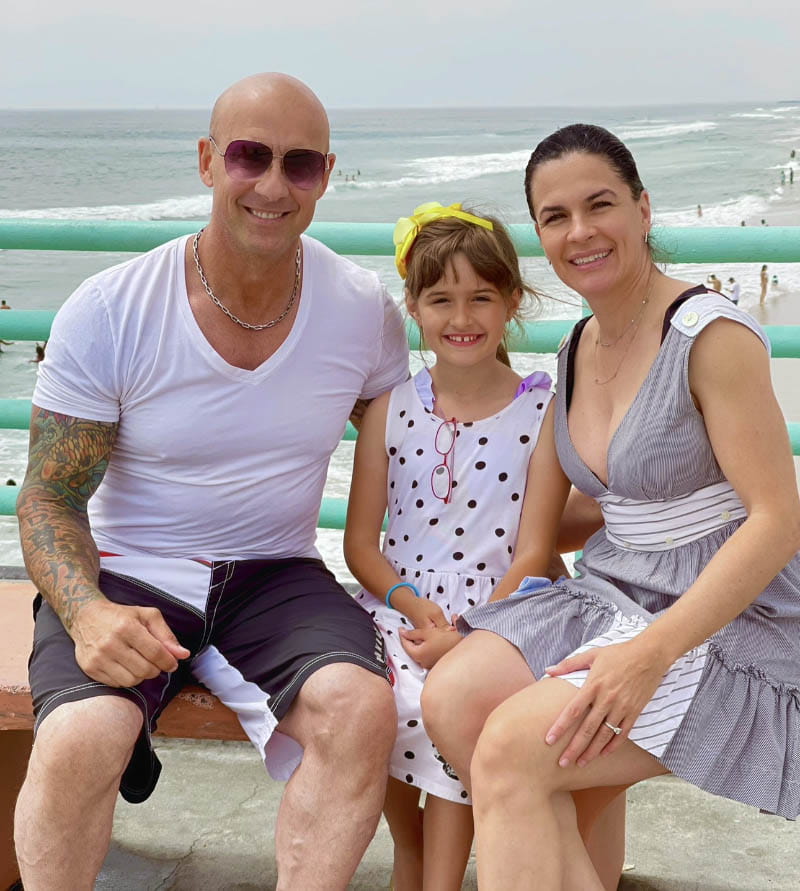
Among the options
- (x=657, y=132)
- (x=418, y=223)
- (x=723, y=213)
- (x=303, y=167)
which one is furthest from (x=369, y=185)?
(x=303, y=167)

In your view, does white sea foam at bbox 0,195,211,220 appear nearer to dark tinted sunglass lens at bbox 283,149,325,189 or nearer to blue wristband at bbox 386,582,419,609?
dark tinted sunglass lens at bbox 283,149,325,189

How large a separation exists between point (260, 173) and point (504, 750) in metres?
1.25

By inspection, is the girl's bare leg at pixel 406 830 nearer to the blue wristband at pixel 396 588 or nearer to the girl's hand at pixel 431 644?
the girl's hand at pixel 431 644

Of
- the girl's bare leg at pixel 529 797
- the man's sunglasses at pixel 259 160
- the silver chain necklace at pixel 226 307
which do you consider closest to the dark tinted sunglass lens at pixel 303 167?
the man's sunglasses at pixel 259 160

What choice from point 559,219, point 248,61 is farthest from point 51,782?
point 248,61

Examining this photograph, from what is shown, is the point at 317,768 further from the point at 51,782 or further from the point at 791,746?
the point at 791,746

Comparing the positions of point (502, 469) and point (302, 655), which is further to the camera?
point (502, 469)

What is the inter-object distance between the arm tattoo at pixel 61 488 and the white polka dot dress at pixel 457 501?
632mm

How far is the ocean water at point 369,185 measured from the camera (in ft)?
50.6

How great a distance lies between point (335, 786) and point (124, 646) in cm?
44

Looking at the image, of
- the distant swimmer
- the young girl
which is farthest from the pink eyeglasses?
the distant swimmer

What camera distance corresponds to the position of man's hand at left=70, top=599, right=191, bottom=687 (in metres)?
2.01

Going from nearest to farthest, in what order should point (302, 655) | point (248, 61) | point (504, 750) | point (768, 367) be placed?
point (504, 750), point (768, 367), point (302, 655), point (248, 61)

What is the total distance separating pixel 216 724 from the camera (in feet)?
7.20
